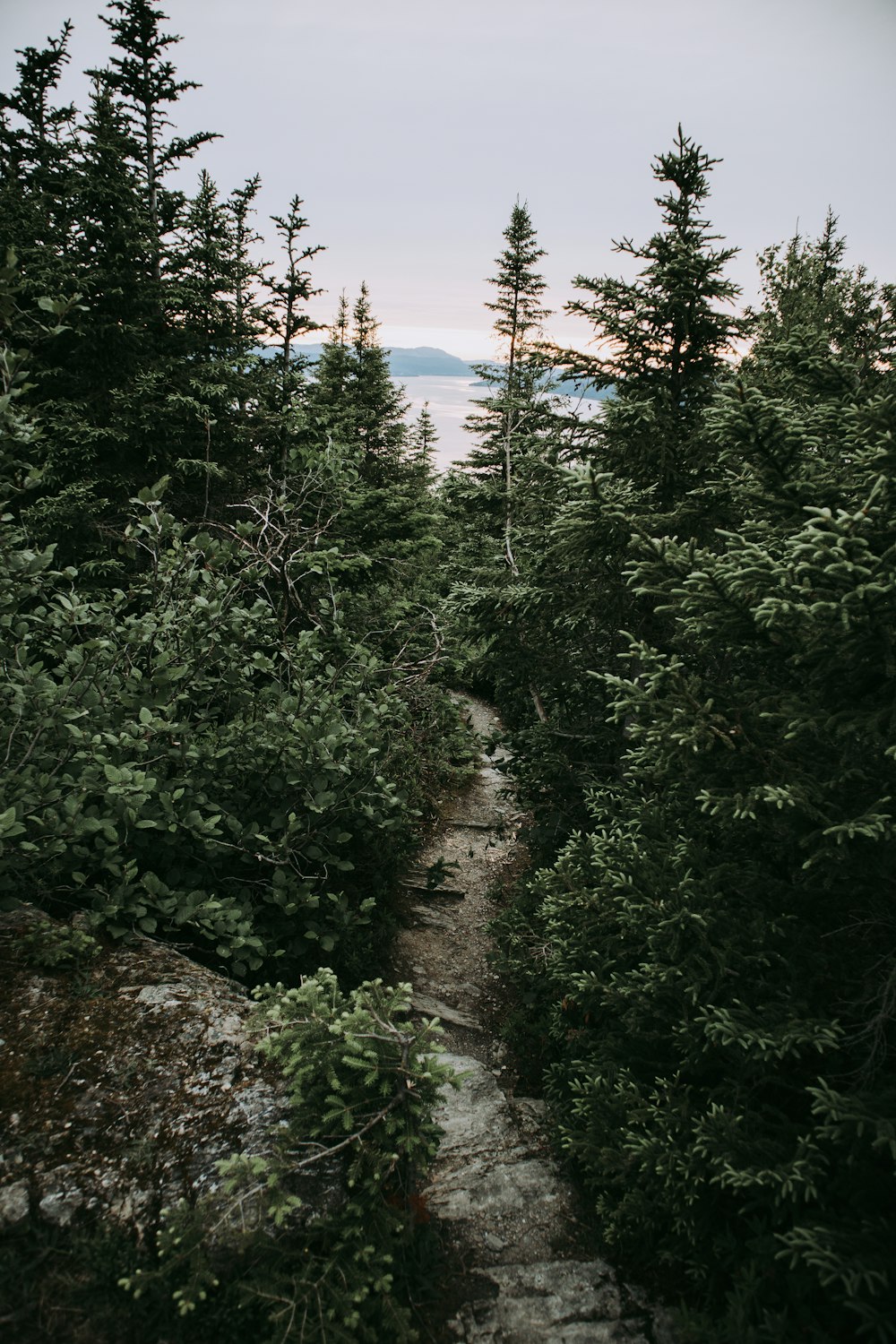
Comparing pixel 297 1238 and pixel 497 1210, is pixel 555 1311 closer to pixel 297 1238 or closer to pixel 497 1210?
pixel 497 1210

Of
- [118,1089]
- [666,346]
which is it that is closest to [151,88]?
[666,346]

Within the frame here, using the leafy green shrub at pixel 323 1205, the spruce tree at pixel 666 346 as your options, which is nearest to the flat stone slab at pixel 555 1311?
the leafy green shrub at pixel 323 1205

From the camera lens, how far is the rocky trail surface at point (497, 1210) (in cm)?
337

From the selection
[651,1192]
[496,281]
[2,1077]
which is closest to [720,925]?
[651,1192]

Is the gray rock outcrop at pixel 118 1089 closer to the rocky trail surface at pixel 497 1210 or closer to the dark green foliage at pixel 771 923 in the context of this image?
the rocky trail surface at pixel 497 1210

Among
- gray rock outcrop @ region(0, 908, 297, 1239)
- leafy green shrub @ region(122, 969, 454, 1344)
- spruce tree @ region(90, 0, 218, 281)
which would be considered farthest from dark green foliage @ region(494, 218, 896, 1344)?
spruce tree @ region(90, 0, 218, 281)

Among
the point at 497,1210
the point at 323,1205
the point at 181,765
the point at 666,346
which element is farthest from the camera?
the point at 666,346

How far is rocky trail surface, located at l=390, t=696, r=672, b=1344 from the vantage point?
3365mm

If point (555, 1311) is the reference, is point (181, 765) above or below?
above

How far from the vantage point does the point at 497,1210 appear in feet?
13.3

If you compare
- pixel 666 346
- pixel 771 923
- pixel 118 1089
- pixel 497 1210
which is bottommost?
pixel 497 1210

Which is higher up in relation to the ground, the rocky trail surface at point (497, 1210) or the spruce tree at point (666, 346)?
the spruce tree at point (666, 346)

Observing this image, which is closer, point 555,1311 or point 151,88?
point 555,1311

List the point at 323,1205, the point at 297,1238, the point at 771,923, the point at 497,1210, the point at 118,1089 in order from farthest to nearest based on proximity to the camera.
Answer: the point at 497,1210, the point at 771,923, the point at 118,1089, the point at 323,1205, the point at 297,1238
